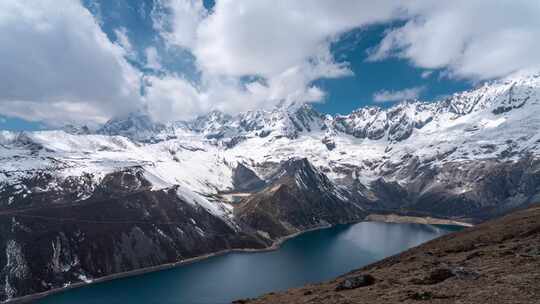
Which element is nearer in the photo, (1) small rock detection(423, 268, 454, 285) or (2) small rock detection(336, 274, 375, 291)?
(1) small rock detection(423, 268, 454, 285)

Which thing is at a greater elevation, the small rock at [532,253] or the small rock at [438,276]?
the small rock at [532,253]

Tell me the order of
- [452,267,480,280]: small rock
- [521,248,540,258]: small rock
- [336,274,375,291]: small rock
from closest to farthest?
[452,267,480,280]: small rock < [521,248,540,258]: small rock < [336,274,375,291]: small rock

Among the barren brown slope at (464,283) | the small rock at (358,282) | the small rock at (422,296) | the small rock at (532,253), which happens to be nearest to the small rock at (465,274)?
the barren brown slope at (464,283)

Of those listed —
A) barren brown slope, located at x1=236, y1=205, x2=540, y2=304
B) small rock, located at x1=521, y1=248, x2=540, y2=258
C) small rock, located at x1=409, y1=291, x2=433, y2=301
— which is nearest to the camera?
barren brown slope, located at x1=236, y1=205, x2=540, y2=304

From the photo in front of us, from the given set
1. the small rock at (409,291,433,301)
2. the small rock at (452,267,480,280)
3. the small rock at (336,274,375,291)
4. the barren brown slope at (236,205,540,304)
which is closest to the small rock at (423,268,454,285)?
the barren brown slope at (236,205,540,304)

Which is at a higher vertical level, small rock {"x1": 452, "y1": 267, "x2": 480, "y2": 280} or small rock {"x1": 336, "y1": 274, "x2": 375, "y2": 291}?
small rock {"x1": 452, "y1": 267, "x2": 480, "y2": 280}

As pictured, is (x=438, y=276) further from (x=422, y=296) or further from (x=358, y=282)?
(x=358, y=282)

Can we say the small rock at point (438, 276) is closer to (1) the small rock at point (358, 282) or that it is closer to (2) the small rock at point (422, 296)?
(2) the small rock at point (422, 296)

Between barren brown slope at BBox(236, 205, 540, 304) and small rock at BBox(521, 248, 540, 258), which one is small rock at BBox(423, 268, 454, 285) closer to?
barren brown slope at BBox(236, 205, 540, 304)

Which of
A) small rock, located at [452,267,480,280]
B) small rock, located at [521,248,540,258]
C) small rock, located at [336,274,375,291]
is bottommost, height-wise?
small rock, located at [336,274,375,291]

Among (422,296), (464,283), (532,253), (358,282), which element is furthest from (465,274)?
(358,282)

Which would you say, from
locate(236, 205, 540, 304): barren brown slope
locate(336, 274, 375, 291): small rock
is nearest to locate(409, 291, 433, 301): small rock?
locate(236, 205, 540, 304): barren brown slope

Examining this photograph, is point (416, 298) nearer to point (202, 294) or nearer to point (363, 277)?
point (363, 277)

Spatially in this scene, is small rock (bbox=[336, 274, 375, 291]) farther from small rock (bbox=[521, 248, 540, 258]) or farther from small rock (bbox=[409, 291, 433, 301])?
small rock (bbox=[521, 248, 540, 258])
